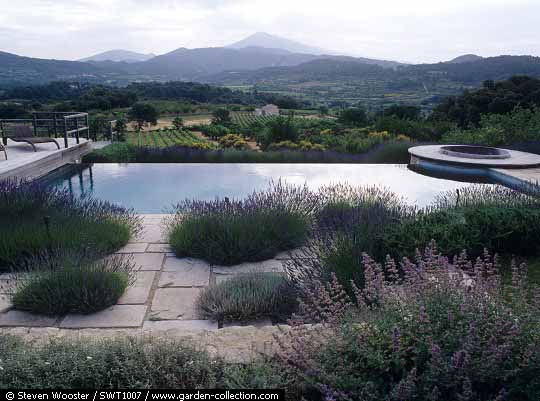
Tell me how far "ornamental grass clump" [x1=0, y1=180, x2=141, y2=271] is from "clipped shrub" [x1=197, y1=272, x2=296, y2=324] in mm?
994

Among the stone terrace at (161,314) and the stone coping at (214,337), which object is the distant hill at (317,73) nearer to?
the stone terrace at (161,314)

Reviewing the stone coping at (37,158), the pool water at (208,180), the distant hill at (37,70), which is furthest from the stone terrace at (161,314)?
the distant hill at (37,70)

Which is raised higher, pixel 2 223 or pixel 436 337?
pixel 436 337

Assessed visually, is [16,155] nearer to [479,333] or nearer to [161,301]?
[161,301]

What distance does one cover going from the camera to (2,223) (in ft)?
12.8

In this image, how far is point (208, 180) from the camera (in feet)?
26.7

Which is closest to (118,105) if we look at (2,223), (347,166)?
(347,166)

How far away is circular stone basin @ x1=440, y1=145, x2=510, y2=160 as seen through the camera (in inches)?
337

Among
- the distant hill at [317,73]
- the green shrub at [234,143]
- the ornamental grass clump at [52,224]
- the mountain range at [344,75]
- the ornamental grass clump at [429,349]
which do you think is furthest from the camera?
the distant hill at [317,73]

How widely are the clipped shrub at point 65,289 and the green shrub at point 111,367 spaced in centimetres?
86

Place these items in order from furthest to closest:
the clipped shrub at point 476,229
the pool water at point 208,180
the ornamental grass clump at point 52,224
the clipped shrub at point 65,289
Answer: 1. the pool water at point 208,180
2. the ornamental grass clump at point 52,224
3. the clipped shrub at point 476,229
4. the clipped shrub at point 65,289

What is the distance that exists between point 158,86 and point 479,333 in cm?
5177

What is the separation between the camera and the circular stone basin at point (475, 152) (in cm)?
855

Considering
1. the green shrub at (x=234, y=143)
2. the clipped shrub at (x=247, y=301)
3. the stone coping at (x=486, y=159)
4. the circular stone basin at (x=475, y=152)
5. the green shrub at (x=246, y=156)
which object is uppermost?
the circular stone basin at (x=475, y=152)
